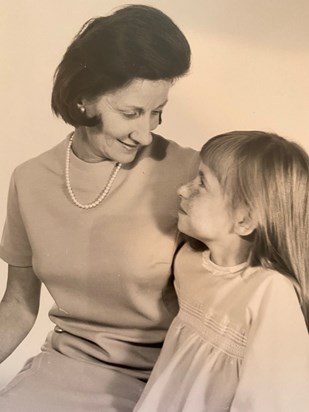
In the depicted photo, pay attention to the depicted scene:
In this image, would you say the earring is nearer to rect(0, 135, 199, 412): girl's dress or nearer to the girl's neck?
rect(0, 135, 199, 412): girl's dress

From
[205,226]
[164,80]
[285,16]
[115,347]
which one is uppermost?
[285,16]

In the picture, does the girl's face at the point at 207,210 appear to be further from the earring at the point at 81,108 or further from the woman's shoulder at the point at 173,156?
the earring at the point at 81,108

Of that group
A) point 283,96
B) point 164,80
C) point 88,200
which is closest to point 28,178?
point 88,200

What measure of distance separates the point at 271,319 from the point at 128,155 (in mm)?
300

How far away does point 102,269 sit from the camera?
938mm

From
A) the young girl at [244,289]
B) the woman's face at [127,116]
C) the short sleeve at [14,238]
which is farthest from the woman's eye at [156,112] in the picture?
the short sleeve at [14,238]

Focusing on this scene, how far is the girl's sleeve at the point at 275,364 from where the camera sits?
0.77 metres

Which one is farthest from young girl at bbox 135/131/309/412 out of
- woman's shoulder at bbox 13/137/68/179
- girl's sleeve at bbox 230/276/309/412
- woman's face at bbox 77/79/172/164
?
woman's shoulder at bbox 13/137/68/179

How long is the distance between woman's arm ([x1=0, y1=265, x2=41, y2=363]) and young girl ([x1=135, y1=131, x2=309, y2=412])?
0.28 m

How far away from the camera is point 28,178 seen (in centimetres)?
99

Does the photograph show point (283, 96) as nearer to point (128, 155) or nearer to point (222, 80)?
point (222, 80)

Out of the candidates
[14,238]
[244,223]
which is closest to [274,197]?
[244,223]

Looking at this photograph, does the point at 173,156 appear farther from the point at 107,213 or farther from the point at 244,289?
the point at 244,289

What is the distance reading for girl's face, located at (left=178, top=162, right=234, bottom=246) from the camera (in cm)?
83
